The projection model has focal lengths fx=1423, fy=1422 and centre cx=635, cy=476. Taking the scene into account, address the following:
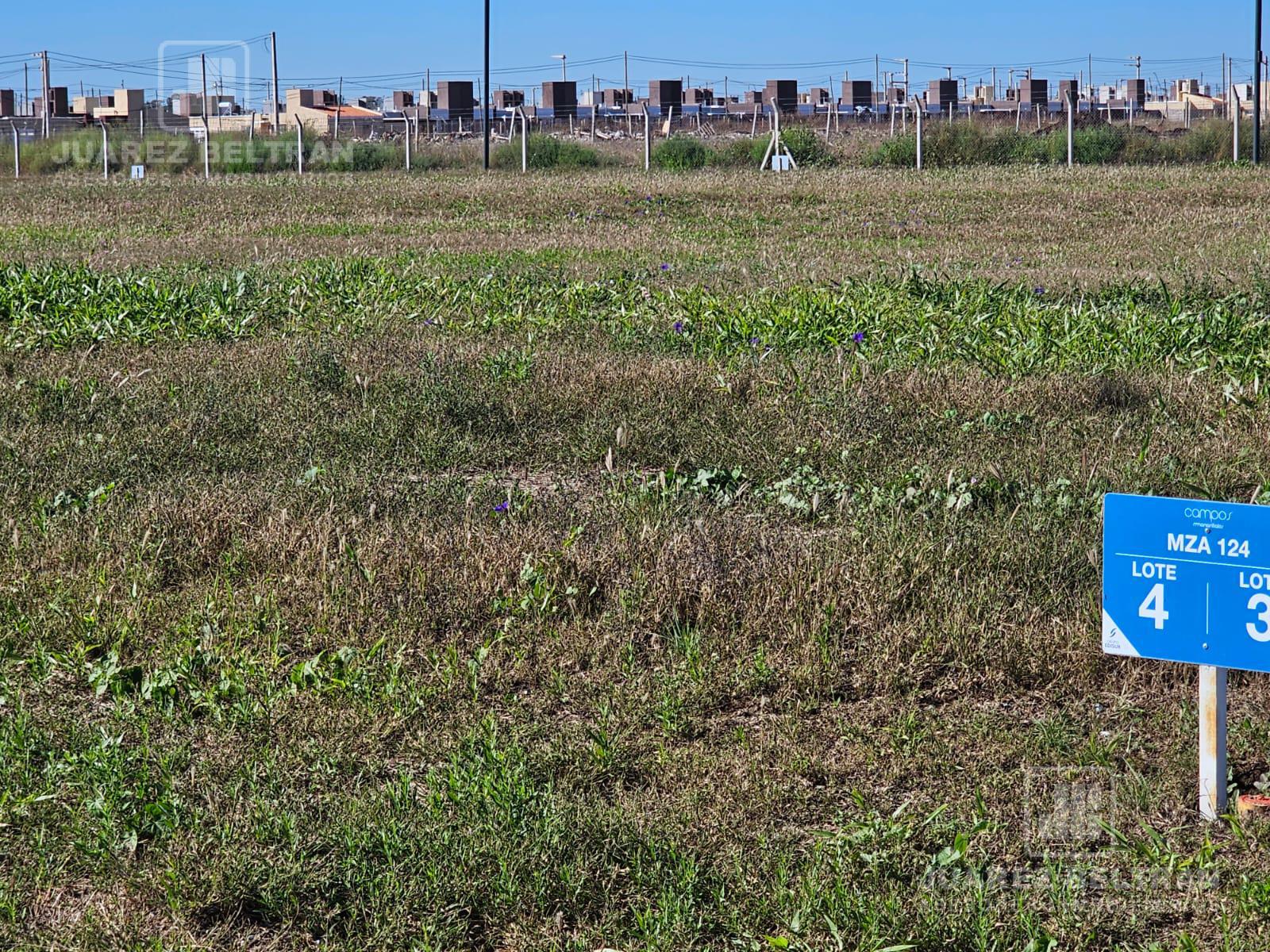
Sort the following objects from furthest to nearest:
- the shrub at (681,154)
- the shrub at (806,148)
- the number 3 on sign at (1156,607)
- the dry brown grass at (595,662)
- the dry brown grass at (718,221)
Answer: the shrub at (681,154) < the shrub at (806,148) < the dry brown grass at (718,221) < the number 3 on sign at (1156,607) < the dry brown grass at (595,662)

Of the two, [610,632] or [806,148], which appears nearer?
[610,632]

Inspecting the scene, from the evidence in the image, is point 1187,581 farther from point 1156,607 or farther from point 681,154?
point 681,154

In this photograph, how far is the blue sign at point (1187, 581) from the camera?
276 centimetres

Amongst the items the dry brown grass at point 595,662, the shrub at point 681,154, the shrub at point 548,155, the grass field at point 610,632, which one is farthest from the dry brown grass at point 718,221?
the shrub at point 548,155

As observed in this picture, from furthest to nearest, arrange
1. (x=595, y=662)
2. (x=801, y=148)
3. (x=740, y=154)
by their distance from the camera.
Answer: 1. (x=740, y=154)
2. (x=801, y=148)
3. (x=595, y=662)

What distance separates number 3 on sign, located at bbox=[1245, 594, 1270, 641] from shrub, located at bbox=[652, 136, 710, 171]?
3006 cm

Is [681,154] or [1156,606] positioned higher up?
[681,154]

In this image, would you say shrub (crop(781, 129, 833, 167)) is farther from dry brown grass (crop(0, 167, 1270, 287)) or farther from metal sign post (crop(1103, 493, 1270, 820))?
metal sign post (crop(1103, 493, 1270, 820))

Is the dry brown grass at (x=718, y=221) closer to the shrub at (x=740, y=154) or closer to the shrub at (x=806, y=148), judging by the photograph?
the shrub at (x=806, y=148)

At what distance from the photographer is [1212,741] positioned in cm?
295

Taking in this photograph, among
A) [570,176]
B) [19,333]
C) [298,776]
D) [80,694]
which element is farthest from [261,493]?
[570,176]

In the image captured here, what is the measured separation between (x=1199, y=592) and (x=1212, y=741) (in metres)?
0.35

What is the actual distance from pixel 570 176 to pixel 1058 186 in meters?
8.70

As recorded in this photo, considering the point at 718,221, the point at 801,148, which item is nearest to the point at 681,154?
the point at 801,148
